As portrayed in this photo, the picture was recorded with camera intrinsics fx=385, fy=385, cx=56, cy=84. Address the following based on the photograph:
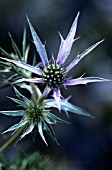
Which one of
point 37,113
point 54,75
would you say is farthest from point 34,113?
point 54,75

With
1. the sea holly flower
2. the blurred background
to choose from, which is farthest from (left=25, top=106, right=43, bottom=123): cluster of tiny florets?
the blurred background

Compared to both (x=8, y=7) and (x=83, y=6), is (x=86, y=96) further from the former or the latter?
(x=8, y=7)

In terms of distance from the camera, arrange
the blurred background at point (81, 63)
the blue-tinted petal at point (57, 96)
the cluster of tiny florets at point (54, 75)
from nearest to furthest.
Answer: the blue-tinted petal at point (57, 96) → the cluster of tiny florets at point (54, 75) → the blurred background at point (81, 63)

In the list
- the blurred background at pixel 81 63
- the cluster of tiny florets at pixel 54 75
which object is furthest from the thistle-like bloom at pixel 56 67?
the blurred background at pixel 81 63

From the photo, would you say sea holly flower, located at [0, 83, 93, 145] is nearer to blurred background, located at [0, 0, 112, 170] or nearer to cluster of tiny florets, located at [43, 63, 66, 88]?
cluster of tiny florets, located at [43, 63, 66, 88]

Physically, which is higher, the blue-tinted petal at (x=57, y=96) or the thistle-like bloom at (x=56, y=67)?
the thistle-like bloom at (x=56, y=67)

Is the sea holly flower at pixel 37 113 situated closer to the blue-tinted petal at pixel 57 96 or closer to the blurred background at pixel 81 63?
the blue-tinted petal at pixel 57 96

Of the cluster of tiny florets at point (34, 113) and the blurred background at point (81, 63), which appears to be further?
the blurred background at point (81, 63)
